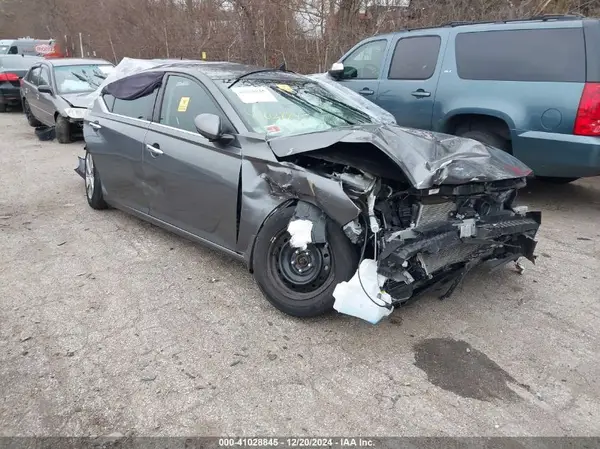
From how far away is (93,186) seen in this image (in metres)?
5.55

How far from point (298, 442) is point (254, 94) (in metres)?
2.72

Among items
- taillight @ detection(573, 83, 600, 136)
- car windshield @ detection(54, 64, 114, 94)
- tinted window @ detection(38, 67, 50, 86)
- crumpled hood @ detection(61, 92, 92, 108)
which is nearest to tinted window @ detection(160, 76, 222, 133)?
taillight @ detection(573, 83, 600, 136)

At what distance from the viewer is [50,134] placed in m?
10.6

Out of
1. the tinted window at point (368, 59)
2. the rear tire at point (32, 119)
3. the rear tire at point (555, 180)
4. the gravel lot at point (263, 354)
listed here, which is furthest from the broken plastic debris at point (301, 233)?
the rear tire at point (32, 119)

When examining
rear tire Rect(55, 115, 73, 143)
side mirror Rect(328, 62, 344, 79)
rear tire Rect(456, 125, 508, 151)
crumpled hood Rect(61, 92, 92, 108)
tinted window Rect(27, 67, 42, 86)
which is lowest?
rear tire Rect(55, 115, 73, 143)

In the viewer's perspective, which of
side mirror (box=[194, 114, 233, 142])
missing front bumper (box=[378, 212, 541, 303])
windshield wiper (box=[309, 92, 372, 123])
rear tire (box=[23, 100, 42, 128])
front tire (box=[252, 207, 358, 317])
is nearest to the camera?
missing front bumper (box=[378, 212, 541, 303])

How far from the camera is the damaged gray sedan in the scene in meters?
3.03

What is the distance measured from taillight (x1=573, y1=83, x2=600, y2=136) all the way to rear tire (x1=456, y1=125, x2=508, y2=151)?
3.02 ft

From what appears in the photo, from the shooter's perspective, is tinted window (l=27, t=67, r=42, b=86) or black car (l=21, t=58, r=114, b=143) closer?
black car (l=21, t=58, r=114, b=143)

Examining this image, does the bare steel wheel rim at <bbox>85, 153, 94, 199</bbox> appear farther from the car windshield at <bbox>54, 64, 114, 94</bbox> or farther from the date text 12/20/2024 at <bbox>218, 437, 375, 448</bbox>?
the car windshield at <bbox>54, 64, 114, 94</bbox>

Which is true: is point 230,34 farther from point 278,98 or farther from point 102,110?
point 278,98

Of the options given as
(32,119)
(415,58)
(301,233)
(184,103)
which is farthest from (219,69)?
(32,119)

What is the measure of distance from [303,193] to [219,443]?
158cm

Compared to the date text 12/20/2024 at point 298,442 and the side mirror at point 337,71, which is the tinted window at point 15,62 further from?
the date text 12/20/2024 at point 298,442
